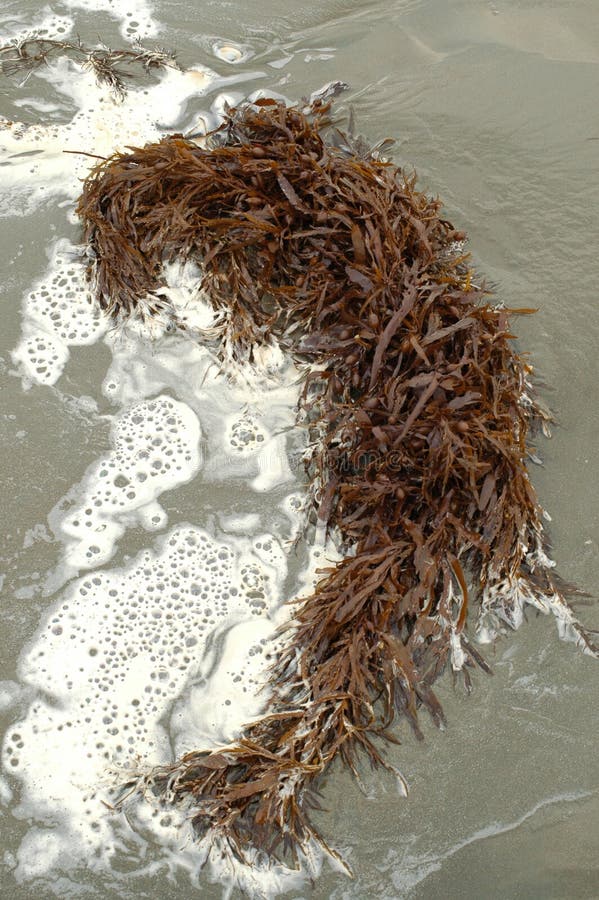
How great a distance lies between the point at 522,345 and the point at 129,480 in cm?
138

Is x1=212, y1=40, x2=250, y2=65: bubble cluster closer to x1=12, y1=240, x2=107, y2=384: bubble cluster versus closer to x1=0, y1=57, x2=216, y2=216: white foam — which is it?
x1=0, y1=57, x2=216, y2=216: white foam

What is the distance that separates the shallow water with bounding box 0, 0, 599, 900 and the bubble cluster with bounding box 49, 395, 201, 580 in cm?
4

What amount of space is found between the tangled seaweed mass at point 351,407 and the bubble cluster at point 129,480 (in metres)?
0.33

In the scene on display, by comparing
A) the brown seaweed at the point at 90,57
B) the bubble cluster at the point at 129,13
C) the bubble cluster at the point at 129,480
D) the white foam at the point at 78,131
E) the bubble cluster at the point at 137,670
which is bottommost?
the bubble cluster at the point at 137,670

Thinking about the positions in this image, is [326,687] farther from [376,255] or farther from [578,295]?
[578,295]

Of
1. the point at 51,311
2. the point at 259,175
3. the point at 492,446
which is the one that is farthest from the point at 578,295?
the point at 51,311

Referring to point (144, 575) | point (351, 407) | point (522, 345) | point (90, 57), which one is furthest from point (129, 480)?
point (90, 57)

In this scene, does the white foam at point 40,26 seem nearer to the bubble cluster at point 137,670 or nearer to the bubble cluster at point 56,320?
the bubble cluster at point 56,320

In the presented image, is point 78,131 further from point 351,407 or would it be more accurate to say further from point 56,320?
point 351,407

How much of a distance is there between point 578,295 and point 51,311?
182 cm

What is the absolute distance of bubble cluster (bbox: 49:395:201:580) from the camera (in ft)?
7.86

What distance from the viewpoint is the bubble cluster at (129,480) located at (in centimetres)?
239

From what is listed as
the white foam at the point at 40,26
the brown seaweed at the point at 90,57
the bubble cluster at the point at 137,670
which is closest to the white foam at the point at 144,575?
the bubble cluster at the point at 137,670

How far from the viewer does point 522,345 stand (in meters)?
2.60
